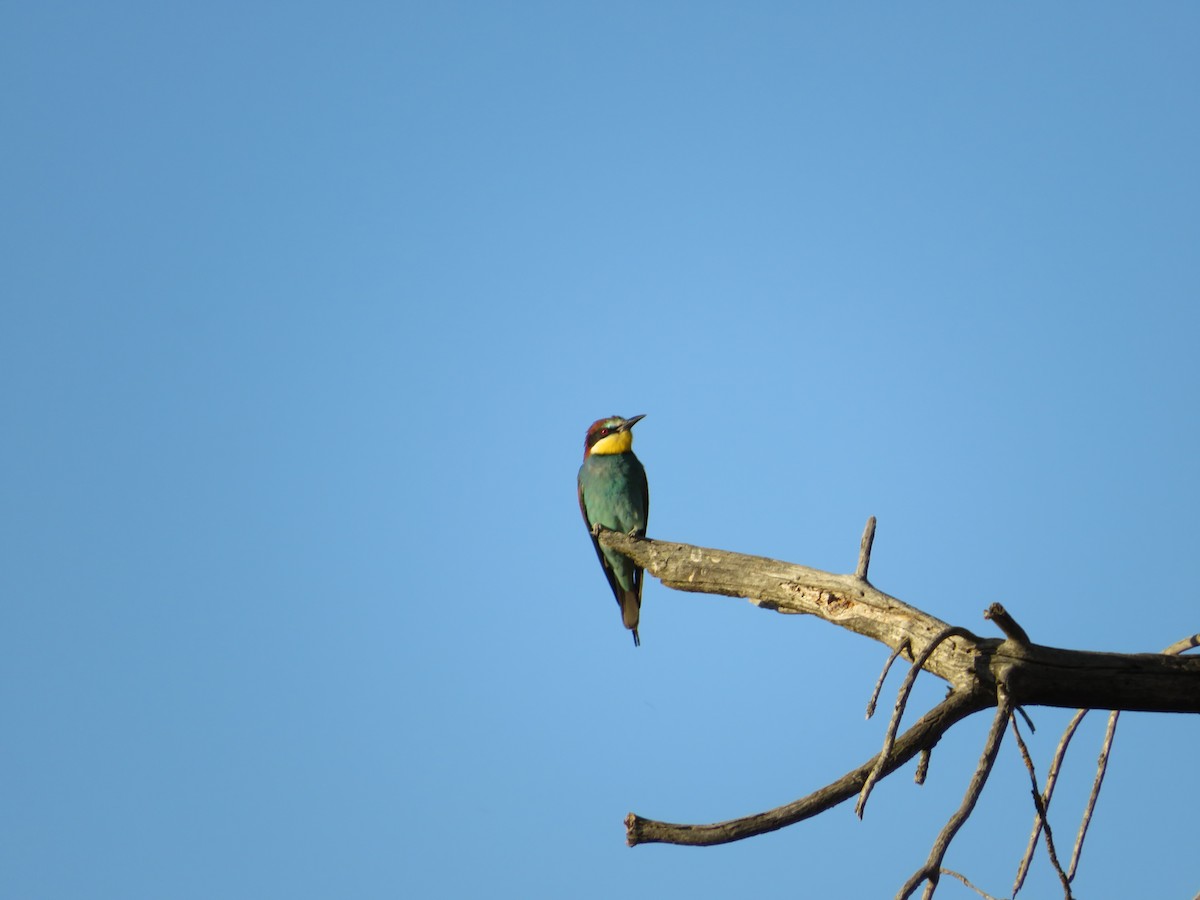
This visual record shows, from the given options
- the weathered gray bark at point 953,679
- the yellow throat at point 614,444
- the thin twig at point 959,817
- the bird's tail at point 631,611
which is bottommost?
the thin twig at point 959,817

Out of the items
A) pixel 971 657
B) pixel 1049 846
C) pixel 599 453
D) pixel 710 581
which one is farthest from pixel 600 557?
pixel 1049 846

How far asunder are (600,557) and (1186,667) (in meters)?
5.51

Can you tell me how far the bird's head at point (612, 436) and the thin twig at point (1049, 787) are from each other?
5845 millimetres

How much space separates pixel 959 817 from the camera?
8.67 feet

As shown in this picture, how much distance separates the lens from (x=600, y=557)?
8.34m

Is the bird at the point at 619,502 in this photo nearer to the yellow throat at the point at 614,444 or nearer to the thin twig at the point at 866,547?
the yellow throat at the point at 614,444

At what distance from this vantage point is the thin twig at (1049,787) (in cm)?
300

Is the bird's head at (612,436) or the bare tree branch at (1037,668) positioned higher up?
the bird's head at (612,436)

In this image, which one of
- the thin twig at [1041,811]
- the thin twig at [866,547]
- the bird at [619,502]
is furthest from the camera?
the bird at [619,502]

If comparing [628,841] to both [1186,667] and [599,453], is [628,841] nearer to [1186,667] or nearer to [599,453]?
[1186,667]

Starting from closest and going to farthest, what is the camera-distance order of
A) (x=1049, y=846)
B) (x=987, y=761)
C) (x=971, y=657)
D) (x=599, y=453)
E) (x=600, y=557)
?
(x=1049, y=846), (x=987, y=761), (x=971, y=657), (x=600, y=557), (x=599, y=453)

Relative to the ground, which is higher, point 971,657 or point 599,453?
point 599,453

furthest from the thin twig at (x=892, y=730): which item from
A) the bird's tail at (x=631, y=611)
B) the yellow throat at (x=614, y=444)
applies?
the yellow throat at (x=614, y=444)

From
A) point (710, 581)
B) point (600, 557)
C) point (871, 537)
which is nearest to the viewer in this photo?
point (871, 537)
